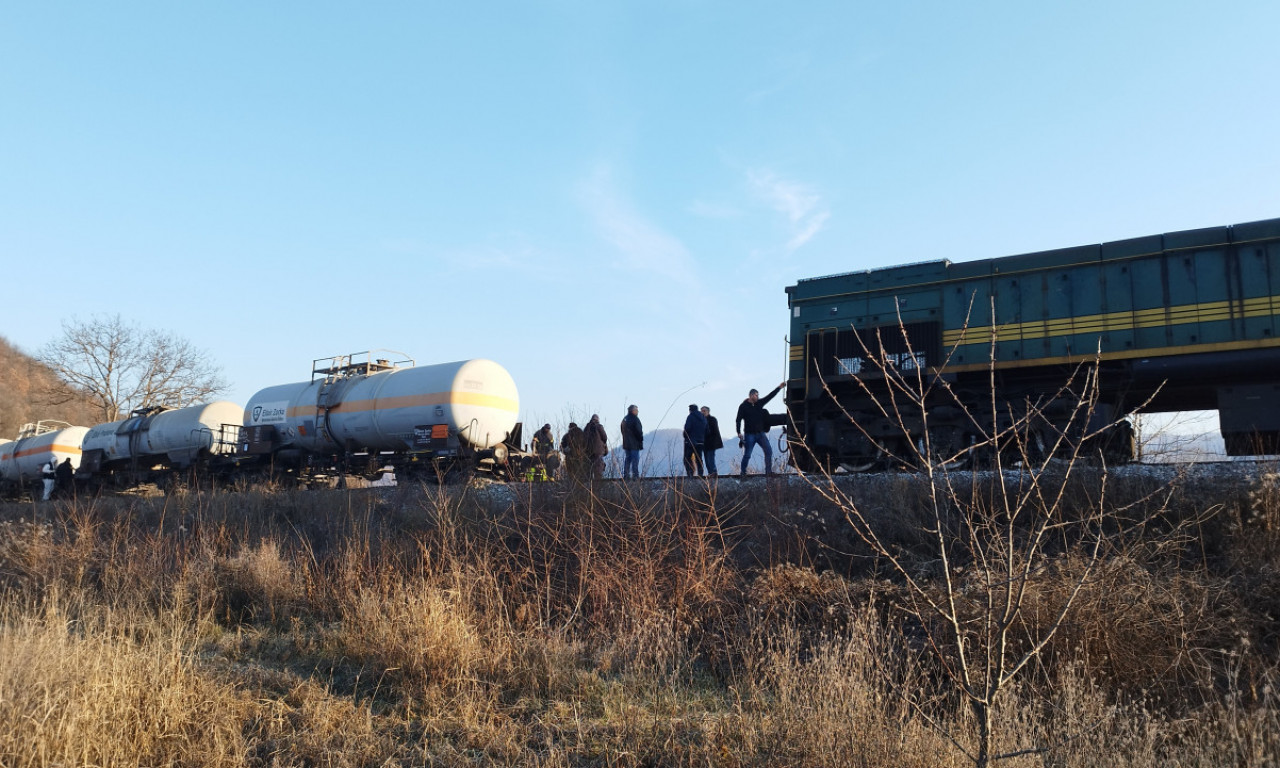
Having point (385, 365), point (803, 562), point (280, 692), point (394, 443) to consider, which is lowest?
point (280, 692)

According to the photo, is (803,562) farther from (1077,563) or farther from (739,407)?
(739,407)

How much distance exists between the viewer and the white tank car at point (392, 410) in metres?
18.2

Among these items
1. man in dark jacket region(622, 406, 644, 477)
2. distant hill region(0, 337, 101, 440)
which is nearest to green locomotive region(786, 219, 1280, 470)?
man in dark jacket region(622, 406, 644, 477)

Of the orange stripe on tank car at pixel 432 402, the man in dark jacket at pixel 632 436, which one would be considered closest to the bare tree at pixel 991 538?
the man in dark jacket at pixel 632 436

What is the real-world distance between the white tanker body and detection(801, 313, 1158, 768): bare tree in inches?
353

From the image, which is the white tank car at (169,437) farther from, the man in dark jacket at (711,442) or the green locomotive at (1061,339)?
the green locomotive at (1061,339)

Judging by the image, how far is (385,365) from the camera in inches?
843

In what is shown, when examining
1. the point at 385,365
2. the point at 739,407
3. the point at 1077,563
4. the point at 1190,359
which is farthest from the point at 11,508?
the point at 1190,359

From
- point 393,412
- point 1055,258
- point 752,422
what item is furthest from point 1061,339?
point 393,412

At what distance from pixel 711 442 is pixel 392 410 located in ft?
26.2

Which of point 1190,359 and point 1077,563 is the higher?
point 1190,359

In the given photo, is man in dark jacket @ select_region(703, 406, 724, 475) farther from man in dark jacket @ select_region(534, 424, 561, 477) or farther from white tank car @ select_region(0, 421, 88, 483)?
white tank car @ select_region(0, 421, 88, 483)

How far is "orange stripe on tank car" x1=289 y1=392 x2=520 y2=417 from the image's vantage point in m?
18.2

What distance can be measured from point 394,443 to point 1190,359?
51.3 feet
